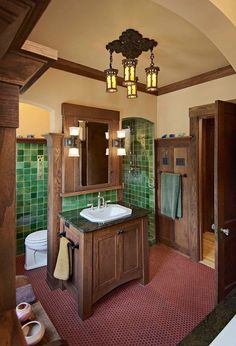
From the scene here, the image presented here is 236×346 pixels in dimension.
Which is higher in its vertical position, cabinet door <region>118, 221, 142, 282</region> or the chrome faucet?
the chrome faucet

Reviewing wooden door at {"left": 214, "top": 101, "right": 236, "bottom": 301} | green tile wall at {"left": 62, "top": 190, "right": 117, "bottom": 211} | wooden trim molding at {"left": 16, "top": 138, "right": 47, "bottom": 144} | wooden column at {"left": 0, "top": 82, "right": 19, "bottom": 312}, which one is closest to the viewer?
wooden column at {"left": 0, "top": 82, "right": 19, "bottom": 312}

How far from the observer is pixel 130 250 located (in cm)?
253

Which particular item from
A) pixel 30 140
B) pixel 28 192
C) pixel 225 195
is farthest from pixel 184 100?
pixel 28 192

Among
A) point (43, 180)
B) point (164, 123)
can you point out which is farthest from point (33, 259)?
point (164, 123)

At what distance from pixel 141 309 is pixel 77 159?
1.83 metres

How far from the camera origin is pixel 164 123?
3559 mm

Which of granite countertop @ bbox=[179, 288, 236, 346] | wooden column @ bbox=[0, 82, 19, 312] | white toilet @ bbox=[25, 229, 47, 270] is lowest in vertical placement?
white toilet @ bbox=[25, 229, 47, 270]

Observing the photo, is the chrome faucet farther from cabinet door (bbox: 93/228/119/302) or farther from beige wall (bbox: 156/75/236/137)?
beige wall (bbox: 156/75/236/137)

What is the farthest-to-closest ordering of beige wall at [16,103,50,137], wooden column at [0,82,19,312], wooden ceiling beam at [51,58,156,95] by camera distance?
beige wall at [16,103,50,137]
wooden ceiling beam at [51,58,156,95]
wooden column at [0,82,19,312]

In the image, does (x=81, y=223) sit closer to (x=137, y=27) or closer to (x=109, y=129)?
(x=109, y=129)

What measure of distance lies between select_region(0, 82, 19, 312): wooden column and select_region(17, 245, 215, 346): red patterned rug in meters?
1.51

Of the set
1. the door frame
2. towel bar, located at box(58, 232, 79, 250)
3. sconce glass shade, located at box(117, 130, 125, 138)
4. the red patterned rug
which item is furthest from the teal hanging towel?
towel bar, located at box(58, 232, 79, 250)

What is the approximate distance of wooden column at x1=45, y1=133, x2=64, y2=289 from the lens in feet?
8.25

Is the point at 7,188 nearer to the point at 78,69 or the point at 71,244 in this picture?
the point at 71,244
